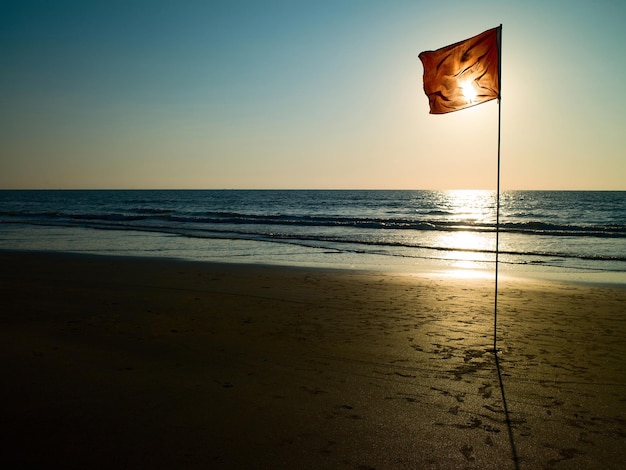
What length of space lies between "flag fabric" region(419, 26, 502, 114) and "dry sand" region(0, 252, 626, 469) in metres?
3.61

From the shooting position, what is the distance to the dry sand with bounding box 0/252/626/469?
3.92 m

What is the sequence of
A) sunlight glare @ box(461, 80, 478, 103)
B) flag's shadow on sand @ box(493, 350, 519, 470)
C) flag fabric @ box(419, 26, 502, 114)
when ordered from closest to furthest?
flag's shadow on sand @ box(493, 350, 519, 470) → flag fabric @ box(419, 26, 502, 114) → sunlight glare @ box(461, 80, 478, 103)

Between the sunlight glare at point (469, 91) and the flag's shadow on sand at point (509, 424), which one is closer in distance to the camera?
the flag's shadow on sand at point (509, 424)

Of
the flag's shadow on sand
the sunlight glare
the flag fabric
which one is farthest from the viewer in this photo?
the sunlight glare

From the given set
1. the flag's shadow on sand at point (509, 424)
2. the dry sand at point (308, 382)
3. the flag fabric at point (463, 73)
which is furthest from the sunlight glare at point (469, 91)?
the flag's shadow on sand at point (509, 424)

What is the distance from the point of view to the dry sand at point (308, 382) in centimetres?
392

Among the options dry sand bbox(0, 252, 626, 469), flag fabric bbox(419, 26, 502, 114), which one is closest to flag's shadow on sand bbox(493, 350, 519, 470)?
dry sand bbox(0, 252, 626, 469)

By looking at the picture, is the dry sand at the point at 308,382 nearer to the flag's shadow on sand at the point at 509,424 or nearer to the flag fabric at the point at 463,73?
the flag's shadow on sand at the point at 509,424

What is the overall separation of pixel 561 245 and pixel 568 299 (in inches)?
584

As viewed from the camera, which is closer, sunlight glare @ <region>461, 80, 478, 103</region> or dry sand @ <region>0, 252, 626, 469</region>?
dry sand @ <region>0, 252, 626, 469</region>

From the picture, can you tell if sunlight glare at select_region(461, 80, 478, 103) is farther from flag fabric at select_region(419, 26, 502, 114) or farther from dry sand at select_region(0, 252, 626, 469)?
dry sand at select_region(0, 252, 626, 469)

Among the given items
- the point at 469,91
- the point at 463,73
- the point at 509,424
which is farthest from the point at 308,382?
the point at 463,73

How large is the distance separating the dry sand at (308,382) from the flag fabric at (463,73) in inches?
142

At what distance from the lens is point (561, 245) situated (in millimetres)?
23891
